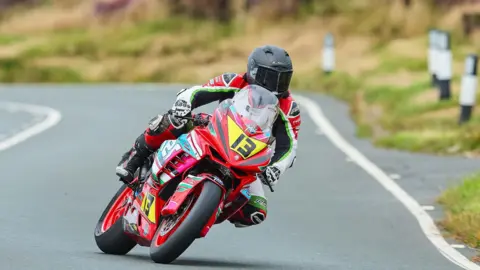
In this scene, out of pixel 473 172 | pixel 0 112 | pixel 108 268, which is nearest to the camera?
pixel 108 268

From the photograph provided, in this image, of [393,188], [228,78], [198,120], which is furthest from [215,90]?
[393,188]

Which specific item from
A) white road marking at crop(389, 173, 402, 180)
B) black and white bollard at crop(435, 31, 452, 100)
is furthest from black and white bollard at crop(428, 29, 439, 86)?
white road marking at crop(389, 173, 402, 180)

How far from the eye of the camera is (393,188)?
51.6 ft

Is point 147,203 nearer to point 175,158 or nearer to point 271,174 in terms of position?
point 175,158

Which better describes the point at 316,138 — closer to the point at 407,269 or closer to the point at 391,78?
the point at 391,78

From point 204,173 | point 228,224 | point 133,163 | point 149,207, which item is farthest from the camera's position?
point 228,224

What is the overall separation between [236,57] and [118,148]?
13.8 metres

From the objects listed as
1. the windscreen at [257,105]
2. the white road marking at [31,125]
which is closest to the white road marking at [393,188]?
the windscreen at [257,105]

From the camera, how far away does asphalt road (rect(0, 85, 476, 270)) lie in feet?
35.5

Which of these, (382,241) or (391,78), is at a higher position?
(382,241)

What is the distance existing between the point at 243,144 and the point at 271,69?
0.57 meters

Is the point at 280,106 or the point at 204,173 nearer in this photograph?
the point at 204,173

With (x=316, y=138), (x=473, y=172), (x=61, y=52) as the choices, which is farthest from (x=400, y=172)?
(x=61, y=52)

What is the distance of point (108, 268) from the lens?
984 cm
